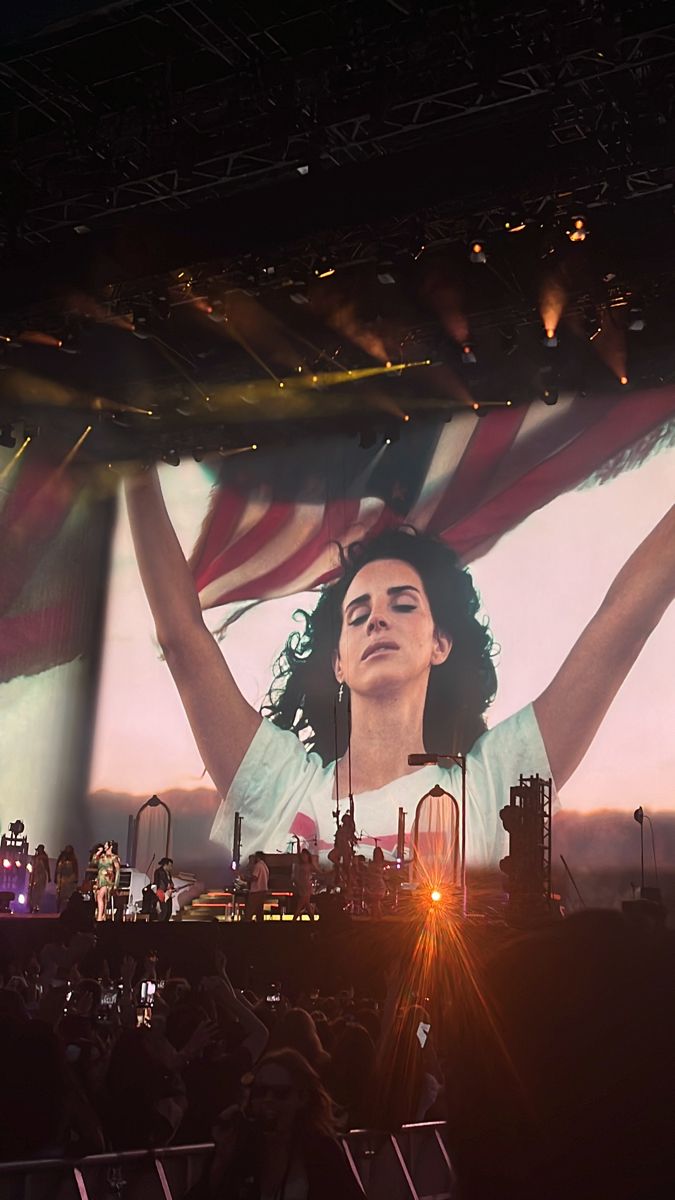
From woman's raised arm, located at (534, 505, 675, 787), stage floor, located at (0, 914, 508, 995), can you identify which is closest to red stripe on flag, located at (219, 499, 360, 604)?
woman's raised arm, located at (534, 505, 675, 787)

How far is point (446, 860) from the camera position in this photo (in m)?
17.0

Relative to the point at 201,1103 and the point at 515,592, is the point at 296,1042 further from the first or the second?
the point at 515,592

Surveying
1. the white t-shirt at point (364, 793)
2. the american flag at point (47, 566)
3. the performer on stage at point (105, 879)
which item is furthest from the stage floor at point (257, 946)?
the american flag at point (47, 566)

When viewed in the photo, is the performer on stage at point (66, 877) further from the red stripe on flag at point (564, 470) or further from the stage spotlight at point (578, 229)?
the stage spotlight at point (578, 229)

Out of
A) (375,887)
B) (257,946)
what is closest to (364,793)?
(375,887)

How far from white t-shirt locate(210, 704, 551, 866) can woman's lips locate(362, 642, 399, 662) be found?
177 cm

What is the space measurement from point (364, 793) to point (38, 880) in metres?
4.98

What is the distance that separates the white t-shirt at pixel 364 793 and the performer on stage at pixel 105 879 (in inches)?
106

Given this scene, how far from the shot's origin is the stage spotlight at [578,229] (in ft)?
41.0

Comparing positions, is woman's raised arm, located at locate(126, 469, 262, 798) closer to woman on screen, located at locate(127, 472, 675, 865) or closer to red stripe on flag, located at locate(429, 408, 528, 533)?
woman on screen, located at locate(127, 472, 675, 865)

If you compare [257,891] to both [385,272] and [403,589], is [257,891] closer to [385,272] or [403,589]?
[403,589]

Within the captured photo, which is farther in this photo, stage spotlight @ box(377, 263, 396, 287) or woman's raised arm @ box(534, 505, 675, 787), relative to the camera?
woman's raised arm @ box(534, 505, 675, 787)

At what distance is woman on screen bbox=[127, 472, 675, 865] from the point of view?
16.4 m

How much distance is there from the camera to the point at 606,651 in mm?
16359
